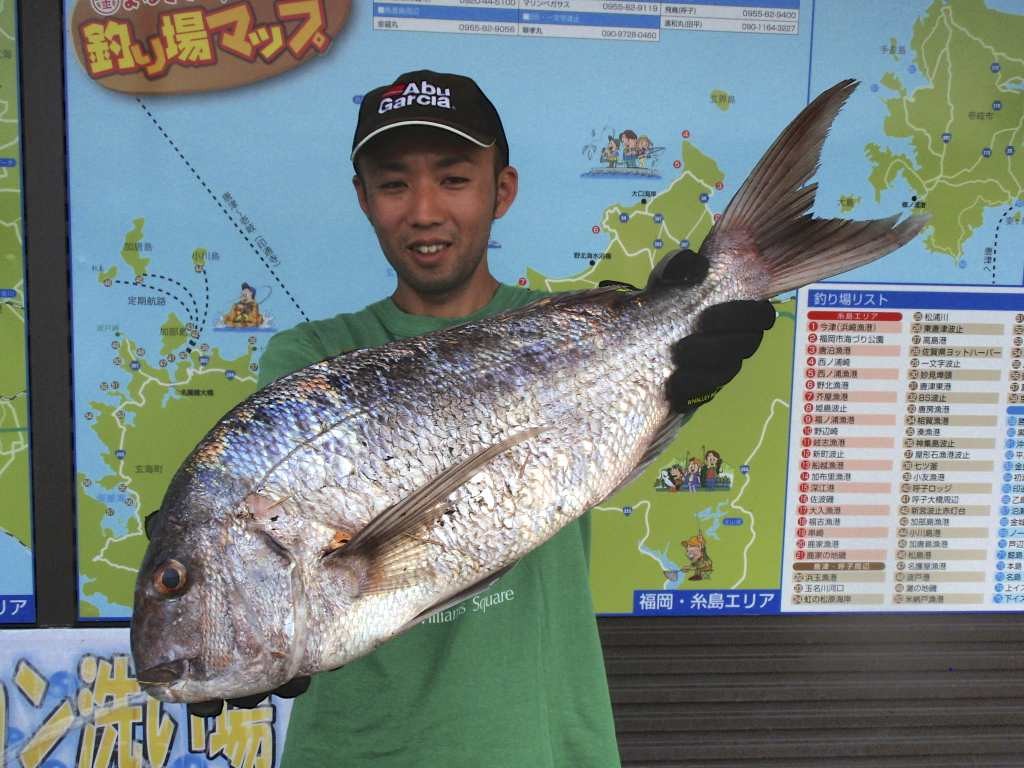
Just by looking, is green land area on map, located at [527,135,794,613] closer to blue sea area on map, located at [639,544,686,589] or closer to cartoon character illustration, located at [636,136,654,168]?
blue sea area on map, located at [639,544,686,589]

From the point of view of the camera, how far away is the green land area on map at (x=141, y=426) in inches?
99.5

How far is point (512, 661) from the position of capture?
1810 millimetres

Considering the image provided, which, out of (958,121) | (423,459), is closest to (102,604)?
(423,459)

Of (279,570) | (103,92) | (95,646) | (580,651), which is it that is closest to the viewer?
(279,570)

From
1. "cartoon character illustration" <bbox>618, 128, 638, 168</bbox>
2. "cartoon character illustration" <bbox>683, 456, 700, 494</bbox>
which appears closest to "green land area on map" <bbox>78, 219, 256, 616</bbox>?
"cartoon character illustration" <bbox>618, 128, 638, 168</bbox>

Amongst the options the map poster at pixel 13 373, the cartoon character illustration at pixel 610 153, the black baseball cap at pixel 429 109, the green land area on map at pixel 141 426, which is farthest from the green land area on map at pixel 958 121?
the map poster at pixel 13 373

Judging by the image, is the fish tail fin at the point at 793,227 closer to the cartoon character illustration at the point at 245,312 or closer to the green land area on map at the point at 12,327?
the cartoon character illustration at the point at 245,312

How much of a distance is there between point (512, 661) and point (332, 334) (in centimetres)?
99

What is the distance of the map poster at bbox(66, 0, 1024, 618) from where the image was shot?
97.9 inches

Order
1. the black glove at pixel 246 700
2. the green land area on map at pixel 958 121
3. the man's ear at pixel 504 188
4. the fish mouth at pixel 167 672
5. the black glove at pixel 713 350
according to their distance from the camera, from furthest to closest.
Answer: the green land area on map at pixel 958 121 → the man's ear at pixel 504 188 → the black glove at pixel 713 350 → the black glove at pixel 246 700 → the fish mouth at pixel 167 672

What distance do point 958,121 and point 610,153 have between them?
1.34m

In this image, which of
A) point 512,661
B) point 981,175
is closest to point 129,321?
point 512,661

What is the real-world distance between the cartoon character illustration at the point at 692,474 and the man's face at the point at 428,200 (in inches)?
50.8

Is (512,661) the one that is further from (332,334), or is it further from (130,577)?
(130,577)
